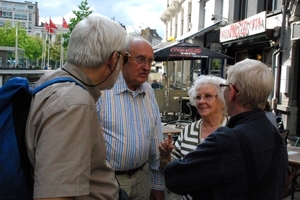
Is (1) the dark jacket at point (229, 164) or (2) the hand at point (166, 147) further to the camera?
(2) the hand at point (166, 147)

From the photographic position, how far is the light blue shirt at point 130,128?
8.62 ft

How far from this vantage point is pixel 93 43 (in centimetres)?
153

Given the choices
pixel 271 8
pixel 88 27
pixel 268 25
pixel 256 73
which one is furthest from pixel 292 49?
pixel 88 27

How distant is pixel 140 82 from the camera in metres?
2.95

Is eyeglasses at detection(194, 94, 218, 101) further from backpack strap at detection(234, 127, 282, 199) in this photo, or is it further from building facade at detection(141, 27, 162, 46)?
building facade at detection(141, 27, 162, 46)

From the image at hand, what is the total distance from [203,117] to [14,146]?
2.19 metres

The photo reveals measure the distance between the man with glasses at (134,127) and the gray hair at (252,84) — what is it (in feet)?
3.40

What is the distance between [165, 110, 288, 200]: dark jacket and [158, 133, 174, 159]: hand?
774 millimetres

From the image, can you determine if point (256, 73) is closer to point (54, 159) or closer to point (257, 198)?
point (257, 198)

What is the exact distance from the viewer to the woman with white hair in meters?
3.13

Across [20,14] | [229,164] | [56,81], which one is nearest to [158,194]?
[229,164]

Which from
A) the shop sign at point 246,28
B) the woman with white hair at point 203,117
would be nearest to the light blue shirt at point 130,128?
the woman with white hair at point 203,117

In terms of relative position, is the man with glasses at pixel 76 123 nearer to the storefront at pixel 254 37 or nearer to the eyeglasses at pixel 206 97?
the eyeglasses at pixel 206 97

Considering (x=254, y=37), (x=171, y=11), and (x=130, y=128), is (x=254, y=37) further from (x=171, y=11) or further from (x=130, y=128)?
(x=171, y=11)
